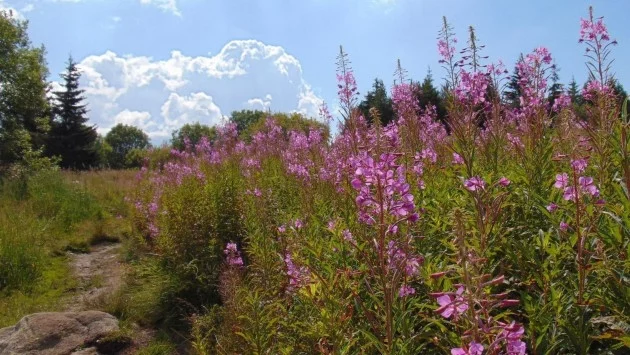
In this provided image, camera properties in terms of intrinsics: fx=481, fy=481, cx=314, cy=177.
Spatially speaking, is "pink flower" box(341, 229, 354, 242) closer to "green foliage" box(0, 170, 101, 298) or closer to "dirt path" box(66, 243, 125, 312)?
"dirt path" box(66, 243, 125, 312)

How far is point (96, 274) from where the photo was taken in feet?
26.2

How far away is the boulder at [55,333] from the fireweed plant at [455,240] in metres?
1.13

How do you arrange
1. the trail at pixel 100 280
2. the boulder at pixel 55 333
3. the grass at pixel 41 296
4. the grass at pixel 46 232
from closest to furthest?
the boulder at pixel 55 333 → the trail at pixel 100 280 → the grass at pixel 41 296 → the grass at pixel 46 232

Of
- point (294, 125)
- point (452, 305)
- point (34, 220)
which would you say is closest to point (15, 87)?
point (34, 220)

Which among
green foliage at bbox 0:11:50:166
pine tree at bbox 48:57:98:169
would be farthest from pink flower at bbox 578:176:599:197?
pine tree at bbox 48:57:98:169

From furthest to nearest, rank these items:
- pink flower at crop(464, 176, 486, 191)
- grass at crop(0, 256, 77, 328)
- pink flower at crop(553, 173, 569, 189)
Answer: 1. grass at crop(0, 256, 77, 328)
2. pink flower at crop(553, 173, 569, 189)
3. pink flower at crop(464, 176, 486, 191)

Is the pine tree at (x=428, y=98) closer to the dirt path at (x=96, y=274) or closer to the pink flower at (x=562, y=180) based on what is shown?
the pink flower at (x=562, y=180)

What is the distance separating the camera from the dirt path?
6.61 meters

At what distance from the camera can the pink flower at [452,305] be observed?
1.19 meters

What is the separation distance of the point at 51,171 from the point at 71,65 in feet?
117

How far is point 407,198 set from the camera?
1.81 metres

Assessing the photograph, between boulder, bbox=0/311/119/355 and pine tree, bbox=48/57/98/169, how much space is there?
35.8 metres

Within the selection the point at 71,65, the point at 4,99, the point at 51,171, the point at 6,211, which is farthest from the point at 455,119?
the point at 71,65

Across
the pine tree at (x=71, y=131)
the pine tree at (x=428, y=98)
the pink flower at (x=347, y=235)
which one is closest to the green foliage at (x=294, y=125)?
the pine tree at (x=428, y=98)
